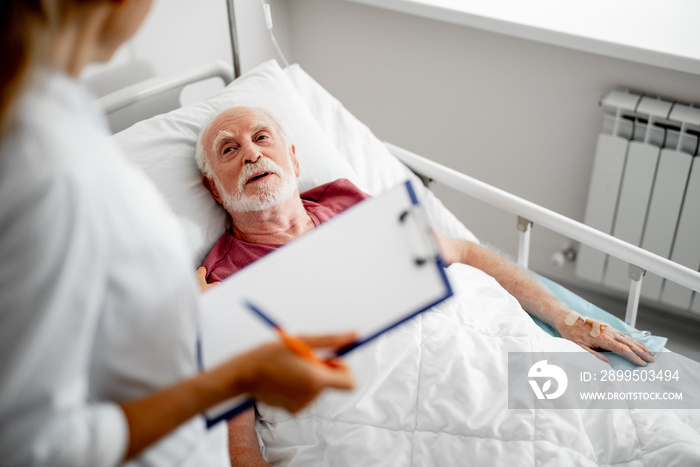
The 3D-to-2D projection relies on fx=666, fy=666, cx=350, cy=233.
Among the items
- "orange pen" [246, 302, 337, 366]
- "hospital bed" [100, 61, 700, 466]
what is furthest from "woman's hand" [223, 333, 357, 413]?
"hospital bed" [100, 61, 700, 466]

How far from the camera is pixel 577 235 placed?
59.7 inches

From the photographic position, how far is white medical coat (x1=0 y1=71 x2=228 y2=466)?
0.54 metres

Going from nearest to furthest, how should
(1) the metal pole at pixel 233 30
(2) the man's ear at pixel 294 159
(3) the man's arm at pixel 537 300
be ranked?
(3) the man's arm at pixel 537 300, (2) the man's ear at pixel 294 159, (1) the metal pole at pixel 233 30

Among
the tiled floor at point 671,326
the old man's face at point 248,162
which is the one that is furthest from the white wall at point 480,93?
the old man's face at point 248,162

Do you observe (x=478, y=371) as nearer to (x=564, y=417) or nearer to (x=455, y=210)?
(x=564, y=417)

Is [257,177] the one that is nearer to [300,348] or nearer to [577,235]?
[577,235]

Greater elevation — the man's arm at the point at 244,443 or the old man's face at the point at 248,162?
the old man's face at the point at 248,162

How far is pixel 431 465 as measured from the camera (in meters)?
1.16

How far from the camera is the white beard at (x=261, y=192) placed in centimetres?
150

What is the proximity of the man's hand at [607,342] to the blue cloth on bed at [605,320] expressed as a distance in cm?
1

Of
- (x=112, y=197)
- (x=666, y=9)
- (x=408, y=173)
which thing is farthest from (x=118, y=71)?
(x=666, y=9)

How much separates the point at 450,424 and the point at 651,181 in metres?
1.19

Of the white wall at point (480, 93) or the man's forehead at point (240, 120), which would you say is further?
the white wall at point (480, 93)

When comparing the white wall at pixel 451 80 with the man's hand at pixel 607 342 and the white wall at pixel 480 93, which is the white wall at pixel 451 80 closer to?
the white wall at pixel 480 93
